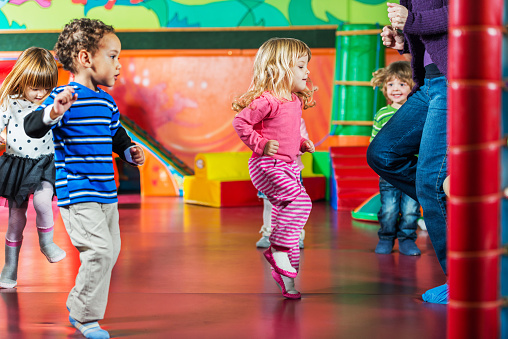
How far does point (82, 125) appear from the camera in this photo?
1.95 m

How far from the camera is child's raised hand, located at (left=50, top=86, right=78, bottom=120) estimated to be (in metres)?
1.78

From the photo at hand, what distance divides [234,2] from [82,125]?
5.49 meters

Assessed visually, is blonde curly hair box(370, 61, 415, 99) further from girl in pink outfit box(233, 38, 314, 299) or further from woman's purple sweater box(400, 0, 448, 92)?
woman's purple sweater box(400, 0, 448, 92)

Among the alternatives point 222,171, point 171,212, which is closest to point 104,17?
point 222,171

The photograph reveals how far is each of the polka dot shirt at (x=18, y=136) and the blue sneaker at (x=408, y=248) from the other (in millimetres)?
1863

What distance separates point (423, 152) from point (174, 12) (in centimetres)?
546

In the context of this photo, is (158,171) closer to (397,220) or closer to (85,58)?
(397,220)

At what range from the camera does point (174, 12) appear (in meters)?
7.19

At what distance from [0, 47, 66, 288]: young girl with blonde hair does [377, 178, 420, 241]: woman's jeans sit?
1700mm

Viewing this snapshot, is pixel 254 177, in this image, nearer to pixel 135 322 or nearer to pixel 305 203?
pixel 305 203

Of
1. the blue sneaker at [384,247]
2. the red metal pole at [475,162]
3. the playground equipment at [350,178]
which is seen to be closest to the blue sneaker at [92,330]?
the red metal pole at [475,162]

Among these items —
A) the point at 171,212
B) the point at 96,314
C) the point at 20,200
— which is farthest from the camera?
the point at 171,212

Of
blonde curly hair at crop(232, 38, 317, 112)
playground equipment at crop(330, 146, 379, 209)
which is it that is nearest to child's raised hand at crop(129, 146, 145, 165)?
blonde curly hair at crop(232, 38, 317, 112)

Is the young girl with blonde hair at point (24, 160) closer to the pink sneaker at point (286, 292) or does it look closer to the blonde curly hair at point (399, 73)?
the pink sneaker at point (286, 292)
